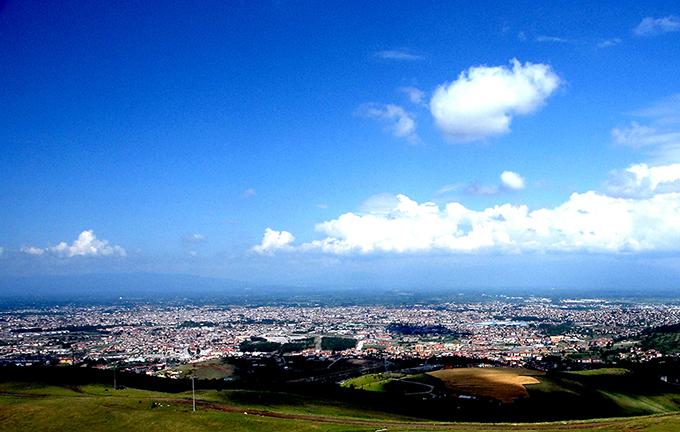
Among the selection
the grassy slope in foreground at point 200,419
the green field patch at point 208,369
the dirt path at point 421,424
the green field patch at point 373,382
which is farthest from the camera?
the green field patch at point 208,369

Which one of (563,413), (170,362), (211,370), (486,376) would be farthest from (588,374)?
(170,362)

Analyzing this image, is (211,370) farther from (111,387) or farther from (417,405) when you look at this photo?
(417,405)

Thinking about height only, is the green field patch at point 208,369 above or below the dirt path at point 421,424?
below

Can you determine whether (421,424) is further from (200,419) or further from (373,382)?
(373,382)

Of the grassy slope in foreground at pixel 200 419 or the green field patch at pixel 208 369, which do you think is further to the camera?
the green field patch at pixel 208 369

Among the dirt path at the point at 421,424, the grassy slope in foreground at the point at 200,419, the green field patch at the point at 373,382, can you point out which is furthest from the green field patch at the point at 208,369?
the dirt path at the point at 421,424

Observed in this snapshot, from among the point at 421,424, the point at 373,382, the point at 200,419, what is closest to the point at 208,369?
the point at 373,382

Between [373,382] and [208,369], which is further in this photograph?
[208,369]

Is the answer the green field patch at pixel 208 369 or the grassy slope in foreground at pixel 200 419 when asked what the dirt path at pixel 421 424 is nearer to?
the grassy slope in foreground at pixel 200 419

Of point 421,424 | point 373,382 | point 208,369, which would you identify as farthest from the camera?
point 208,369
